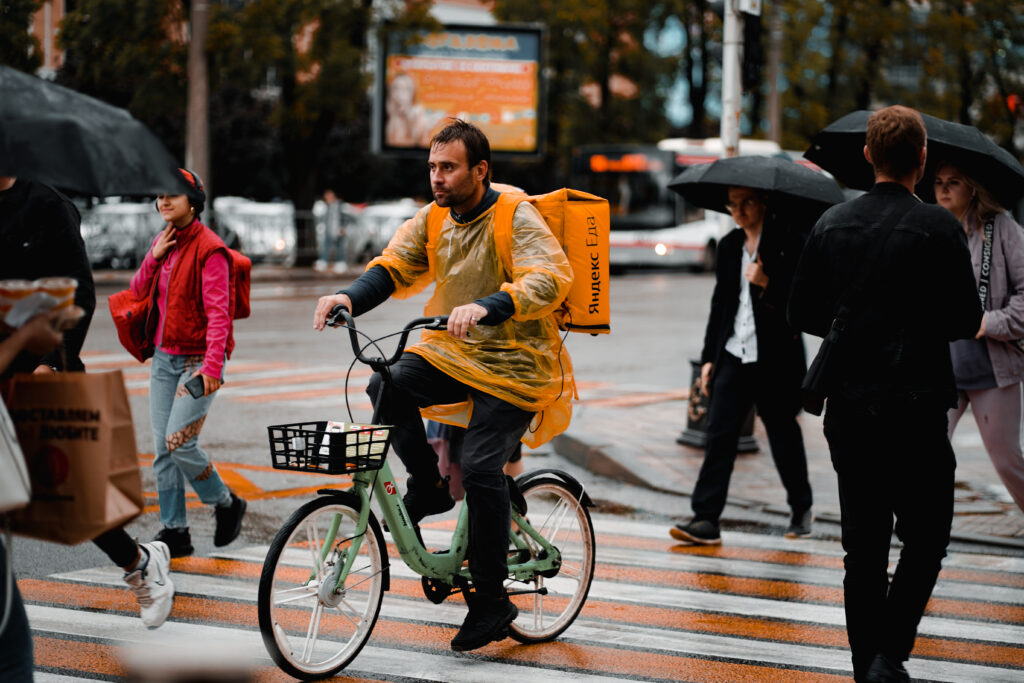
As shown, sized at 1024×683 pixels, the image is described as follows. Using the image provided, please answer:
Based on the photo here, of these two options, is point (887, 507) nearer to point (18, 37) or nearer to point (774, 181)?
point (774, 181)

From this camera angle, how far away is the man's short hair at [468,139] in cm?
459

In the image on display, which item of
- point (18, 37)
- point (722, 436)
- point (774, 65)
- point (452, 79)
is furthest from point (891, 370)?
point (452, 79)

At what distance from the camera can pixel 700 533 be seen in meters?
6.90

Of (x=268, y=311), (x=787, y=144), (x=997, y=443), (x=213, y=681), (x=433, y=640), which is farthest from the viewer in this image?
(x=787, y=144)

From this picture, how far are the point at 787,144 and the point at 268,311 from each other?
84.4 feet

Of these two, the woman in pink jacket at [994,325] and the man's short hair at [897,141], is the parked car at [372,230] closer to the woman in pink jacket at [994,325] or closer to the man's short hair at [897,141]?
the woman in pink jacket at [994,325]

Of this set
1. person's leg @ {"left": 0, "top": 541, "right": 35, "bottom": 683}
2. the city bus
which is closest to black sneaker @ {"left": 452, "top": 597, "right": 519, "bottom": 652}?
person's leg @ {"left": 0, "top": 541, "right": 35, "bottom": 683}

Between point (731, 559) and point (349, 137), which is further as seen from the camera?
point (349, 137)

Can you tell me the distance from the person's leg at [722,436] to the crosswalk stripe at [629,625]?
37 centimetres

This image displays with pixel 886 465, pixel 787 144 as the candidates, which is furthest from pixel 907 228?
pixel 787 144

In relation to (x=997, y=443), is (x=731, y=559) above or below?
below

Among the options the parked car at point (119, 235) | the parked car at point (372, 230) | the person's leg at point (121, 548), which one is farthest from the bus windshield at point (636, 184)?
the person's leg at point (121, 548)

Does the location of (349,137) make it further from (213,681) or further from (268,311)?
(213,681)

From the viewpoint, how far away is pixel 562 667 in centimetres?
472
